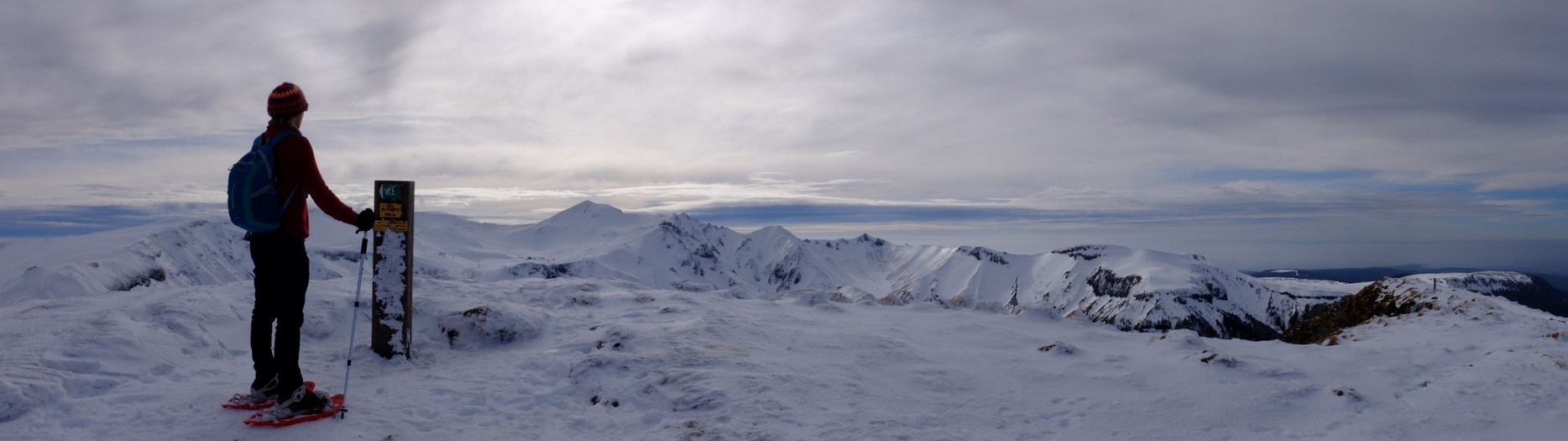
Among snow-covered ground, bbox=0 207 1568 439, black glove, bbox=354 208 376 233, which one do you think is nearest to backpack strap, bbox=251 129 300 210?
black glove, bbox=354 208 376 233

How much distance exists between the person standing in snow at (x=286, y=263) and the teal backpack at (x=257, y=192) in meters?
0.06

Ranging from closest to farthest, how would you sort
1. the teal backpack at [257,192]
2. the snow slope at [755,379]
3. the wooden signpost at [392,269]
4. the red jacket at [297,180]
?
the teal backpack at [257,192]
the red jacket at [297,180]
the snow slope at [755,379]
the wooden signpost at [392,269]

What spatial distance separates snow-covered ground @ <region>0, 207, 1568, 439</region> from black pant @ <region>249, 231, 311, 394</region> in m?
0.59

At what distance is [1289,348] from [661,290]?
42.3ft

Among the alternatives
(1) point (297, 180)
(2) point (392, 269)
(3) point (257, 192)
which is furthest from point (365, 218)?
(2) point (392, 269)

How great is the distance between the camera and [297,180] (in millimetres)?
7348

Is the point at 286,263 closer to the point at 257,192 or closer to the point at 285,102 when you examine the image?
the point at 257,192

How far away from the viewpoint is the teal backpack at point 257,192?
7.14 meters

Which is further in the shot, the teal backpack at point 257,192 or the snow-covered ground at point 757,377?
the snow-covered ground at point 757,377

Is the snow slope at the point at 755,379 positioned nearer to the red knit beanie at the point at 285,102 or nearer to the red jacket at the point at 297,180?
the red jacket at the point at 297,180

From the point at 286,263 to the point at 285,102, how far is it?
5.56 feet

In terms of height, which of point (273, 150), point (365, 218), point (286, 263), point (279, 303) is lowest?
point (279, 303)

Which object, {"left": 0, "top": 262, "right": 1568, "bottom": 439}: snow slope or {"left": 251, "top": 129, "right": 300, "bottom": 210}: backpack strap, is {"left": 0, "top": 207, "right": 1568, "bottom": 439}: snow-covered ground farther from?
{"left": 251, "top": 129, "right": 300, "bottom": 210}: backpack strap

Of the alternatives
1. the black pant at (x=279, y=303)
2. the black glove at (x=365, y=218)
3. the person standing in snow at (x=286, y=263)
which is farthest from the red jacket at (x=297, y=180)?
the black glove at (x=365, y=218)
